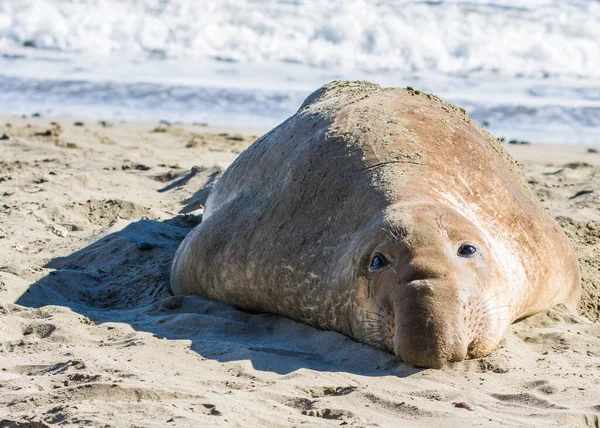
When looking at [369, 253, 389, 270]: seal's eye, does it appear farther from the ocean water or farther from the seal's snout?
the ocean water

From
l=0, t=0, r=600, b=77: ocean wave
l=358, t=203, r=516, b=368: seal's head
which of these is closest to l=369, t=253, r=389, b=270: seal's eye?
l=358, t=203, r=516, b=368: seal's head

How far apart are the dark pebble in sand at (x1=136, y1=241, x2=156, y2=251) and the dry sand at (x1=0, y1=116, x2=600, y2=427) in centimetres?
1

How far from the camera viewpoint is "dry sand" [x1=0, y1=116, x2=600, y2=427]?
3633 millimetres

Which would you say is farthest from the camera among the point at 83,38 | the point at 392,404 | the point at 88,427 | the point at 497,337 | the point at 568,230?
the point at 83,38

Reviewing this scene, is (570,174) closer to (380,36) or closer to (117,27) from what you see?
(380,36)

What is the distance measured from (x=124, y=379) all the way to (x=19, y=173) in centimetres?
538

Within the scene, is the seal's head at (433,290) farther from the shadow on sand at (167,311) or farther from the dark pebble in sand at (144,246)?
the dark pebble in sand at (144,246)

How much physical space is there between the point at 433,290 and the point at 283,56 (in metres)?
17.8

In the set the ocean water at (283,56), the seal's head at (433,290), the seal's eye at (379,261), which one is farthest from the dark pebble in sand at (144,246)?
the ocean water at (283,56)

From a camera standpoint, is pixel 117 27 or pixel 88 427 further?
pixel 117 27

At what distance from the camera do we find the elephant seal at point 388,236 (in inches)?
164

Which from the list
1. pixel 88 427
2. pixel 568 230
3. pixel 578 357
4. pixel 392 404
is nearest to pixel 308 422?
pixel 392 404

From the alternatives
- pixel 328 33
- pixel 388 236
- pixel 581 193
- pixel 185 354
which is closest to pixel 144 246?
pixel 185 354

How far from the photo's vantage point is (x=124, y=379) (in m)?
3.95
